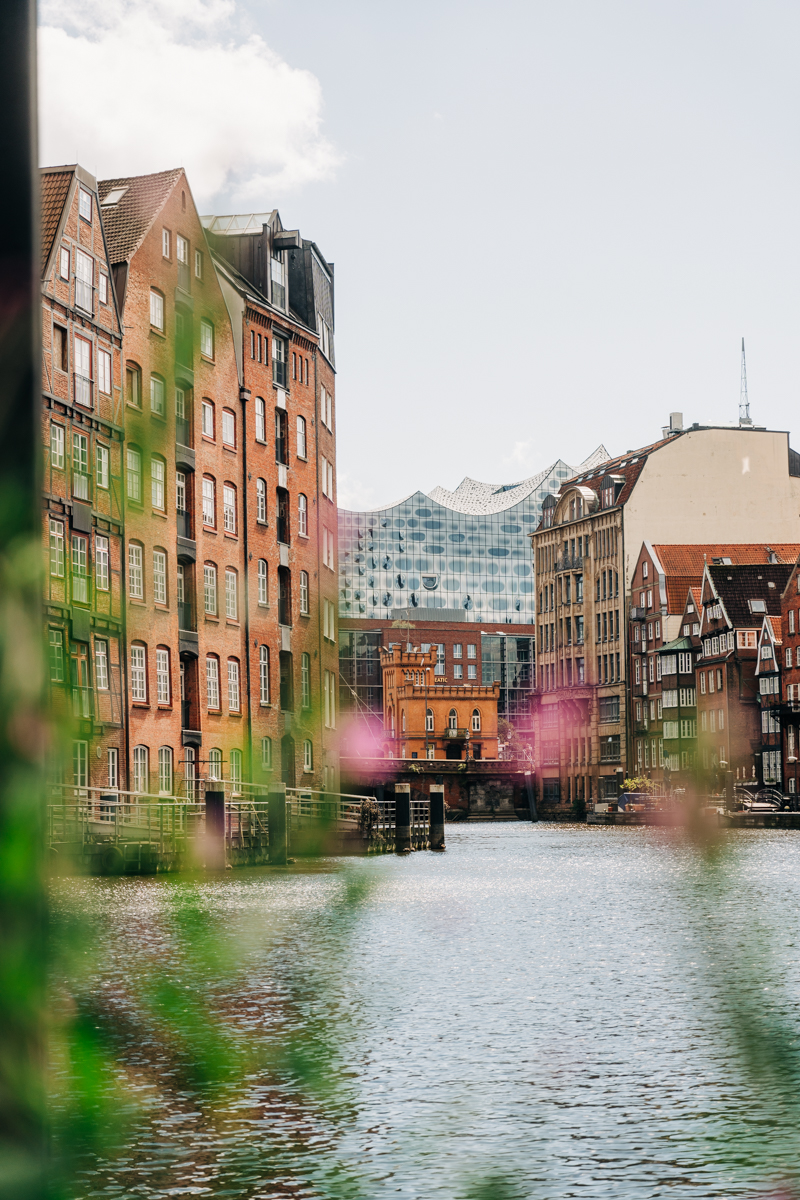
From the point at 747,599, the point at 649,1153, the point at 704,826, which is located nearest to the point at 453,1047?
the point at 704,826

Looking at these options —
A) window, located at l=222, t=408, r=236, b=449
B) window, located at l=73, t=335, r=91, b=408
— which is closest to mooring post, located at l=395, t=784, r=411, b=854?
window, located at l=222, t=408, r=236, b=449

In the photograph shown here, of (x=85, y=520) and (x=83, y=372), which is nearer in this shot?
(x=85, y=520)

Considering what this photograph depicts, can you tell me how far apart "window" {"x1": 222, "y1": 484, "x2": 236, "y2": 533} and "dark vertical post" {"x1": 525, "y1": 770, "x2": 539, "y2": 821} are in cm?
13727

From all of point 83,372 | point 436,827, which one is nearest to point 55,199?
point 83,372

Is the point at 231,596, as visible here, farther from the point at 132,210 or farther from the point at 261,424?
the point at 261,424

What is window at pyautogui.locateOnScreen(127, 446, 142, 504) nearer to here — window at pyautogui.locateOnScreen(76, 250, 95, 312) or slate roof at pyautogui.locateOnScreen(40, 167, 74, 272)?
slate roof at pyautogui.locateOnScreen(40, 167, 74, 272)

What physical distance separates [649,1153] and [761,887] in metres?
26.9

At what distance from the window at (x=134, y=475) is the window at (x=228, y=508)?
3.11ft

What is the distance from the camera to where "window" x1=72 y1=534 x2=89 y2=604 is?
1.99 meters

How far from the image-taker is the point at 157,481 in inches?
82.8

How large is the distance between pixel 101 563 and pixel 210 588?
0.38 m

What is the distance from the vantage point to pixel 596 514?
434 ft

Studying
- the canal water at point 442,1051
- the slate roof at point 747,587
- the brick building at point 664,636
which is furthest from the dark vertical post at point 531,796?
the canal water at point 442,1051

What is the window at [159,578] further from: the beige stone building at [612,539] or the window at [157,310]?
the beige stone building at [612,539]
